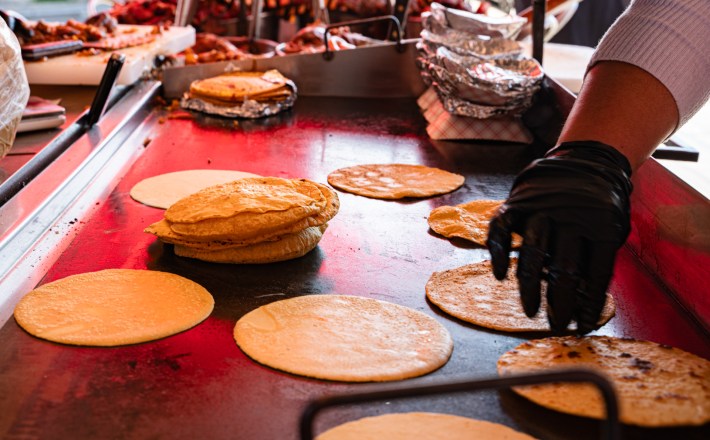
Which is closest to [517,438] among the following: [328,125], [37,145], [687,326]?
[687,326]

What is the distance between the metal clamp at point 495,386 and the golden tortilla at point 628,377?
0.46m

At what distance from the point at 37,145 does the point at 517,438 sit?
1.98 meters

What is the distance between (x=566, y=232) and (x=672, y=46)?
65 centimetres

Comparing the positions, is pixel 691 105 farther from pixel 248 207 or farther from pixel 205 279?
pixel 205 279

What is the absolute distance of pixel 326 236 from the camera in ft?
6.70

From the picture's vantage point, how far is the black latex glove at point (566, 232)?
1364mm

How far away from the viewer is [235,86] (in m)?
3.52

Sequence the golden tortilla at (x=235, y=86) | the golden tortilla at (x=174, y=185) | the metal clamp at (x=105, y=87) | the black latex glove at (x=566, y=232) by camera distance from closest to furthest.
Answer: the black latex glove at (x=566, y=232) → the golden tortilla at (x=174, y=185) → the metal clamp at (x=105, y=87) → the golden tortilla at (x=235, y=86)

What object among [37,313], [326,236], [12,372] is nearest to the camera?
[12,372]

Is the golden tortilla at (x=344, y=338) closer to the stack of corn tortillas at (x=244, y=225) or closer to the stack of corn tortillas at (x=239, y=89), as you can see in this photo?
the stack of corn tortillas at (x=244, y=225)


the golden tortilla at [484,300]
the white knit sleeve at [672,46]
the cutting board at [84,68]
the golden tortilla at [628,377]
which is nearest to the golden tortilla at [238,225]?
the golden tortilla at [484,300]

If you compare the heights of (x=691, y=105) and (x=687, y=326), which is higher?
(x=691, y=105)

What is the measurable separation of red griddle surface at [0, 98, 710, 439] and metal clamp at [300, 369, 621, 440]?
16.5 inches

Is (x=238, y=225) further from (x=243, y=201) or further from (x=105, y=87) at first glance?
(x=105, y=87)
